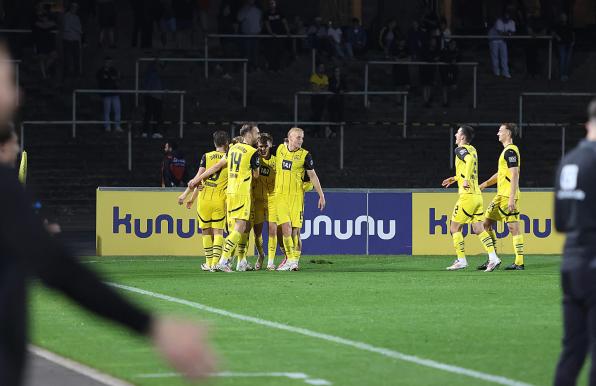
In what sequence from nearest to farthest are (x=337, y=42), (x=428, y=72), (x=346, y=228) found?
(x=346, y=228) < (x=428, y=72) < (x=337, y=42)

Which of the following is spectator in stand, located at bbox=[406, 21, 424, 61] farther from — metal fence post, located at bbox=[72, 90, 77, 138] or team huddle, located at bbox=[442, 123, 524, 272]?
team huddle, located at bbox=[442, 123, 524, 272]

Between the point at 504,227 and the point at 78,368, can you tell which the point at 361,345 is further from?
the point at 504,227

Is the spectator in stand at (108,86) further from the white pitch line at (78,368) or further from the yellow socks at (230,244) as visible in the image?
the white pitch line at (78,368)

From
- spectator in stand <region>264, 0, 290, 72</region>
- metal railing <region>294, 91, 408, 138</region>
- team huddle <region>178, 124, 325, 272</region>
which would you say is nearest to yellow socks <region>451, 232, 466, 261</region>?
team huddle <region>178, 124, 325, 272</region>

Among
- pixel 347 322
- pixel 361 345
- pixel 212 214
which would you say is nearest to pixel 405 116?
pixel 212 214

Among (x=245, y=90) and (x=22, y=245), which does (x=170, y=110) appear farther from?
(x=22, y=245)

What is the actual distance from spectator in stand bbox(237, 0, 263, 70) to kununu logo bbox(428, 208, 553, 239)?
514 inches

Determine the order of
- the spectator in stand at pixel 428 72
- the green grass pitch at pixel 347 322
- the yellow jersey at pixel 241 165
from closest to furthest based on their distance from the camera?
the green grass pitch at pixel 347 322
the yellow jersey at pixel 241 165
the spectator in stand at pixel 428 72

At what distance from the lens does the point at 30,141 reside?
34.2m

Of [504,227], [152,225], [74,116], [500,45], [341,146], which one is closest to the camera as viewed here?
[152,225]

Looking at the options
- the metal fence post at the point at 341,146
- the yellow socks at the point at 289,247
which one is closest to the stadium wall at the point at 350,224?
the yellow socks at the point at 289,247

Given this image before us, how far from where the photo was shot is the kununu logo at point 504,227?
25.8 meters

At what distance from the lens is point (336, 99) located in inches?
1378

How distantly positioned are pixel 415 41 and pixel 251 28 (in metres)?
4.09
